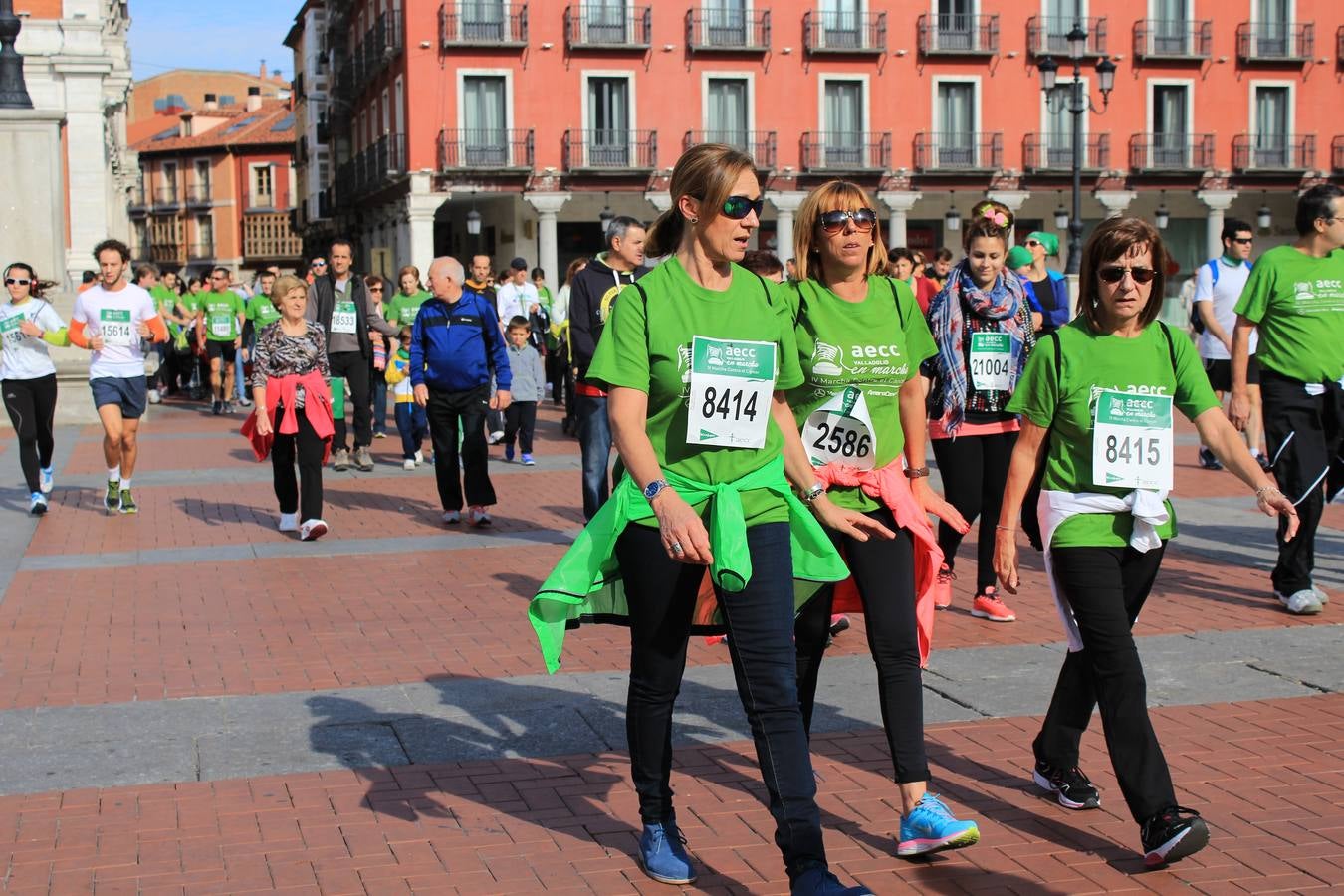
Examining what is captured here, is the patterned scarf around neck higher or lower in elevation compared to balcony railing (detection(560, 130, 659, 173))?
lower

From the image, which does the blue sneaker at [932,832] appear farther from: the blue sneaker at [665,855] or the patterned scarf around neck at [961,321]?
the patterned scarf around neck at [961,321]

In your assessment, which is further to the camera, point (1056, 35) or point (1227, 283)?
point (1056, 35)

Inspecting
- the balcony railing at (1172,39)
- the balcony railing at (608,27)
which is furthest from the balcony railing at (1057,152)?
the balcony railing at (608,27)

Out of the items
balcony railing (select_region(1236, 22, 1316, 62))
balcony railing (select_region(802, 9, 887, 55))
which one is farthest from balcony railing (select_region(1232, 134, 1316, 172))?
balcony railing (select_region(802, 9, 887, 55))

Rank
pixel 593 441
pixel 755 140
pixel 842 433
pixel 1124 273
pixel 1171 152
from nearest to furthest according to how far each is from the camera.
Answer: pixel 1124 273 → pixel 842 433 → pixel 593 441 → pixel 755 140 → pixel 1171 152

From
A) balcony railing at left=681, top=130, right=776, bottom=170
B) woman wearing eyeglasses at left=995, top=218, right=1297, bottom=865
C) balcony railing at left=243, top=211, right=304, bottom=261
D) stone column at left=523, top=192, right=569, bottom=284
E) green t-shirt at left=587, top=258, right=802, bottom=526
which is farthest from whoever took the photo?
Answer: balcony railing at left=243, top=211, right=304, bottom=261

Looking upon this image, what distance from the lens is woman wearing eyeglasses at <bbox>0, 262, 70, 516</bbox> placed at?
1169 centimetres

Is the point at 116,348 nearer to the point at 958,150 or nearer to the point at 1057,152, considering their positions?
the point at 958,150

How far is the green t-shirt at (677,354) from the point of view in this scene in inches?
162

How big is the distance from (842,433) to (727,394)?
0.82 m

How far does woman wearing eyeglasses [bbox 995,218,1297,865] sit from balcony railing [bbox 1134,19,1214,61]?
4486 centimetres

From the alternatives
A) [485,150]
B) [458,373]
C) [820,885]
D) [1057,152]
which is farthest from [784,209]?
[820,885]

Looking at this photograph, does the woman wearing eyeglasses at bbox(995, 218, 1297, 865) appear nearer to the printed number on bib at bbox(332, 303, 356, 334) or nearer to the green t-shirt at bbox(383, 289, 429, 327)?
the printed number on bib at bbox(332, 303, 356, 334)

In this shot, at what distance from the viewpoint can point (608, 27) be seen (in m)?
43.3
